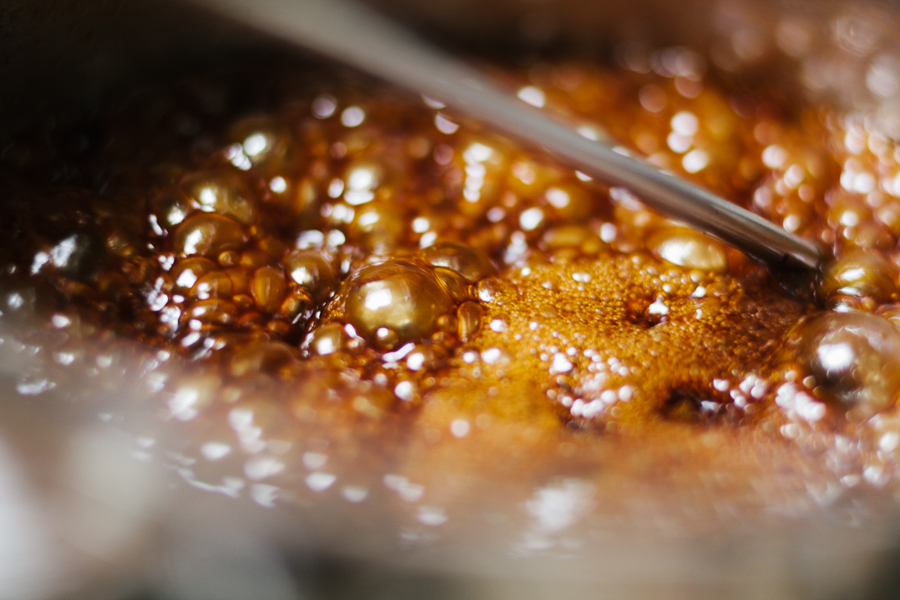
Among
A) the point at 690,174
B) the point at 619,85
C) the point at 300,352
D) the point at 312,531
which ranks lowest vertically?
the point at 312,531

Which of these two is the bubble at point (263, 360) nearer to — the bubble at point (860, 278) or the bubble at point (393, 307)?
the bubble at point (393, 307)

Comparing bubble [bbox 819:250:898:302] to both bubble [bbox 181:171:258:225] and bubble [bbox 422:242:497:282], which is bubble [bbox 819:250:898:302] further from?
bubble [bbox 181:171:258:225]

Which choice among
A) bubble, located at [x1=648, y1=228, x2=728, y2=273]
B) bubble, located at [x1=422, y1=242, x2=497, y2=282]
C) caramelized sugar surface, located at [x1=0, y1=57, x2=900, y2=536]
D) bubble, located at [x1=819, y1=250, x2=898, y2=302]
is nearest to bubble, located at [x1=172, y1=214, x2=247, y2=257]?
caramelized sugar surface, located at [x1=0, y1=57, x2=900, y2=536]

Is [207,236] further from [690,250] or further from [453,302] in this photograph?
[690,250]

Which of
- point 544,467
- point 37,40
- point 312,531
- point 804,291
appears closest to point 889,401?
point 804,291

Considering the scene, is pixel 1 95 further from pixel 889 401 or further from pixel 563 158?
pixel 889 401

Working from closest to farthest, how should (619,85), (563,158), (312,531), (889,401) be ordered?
(312,531), (889,401), (563,158), (619,85)

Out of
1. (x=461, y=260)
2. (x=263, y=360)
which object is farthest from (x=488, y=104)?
(x=263, y=360)

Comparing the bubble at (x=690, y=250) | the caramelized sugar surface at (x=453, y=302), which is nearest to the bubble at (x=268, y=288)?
the caramelized sugar surface at (x=453, y=302)
